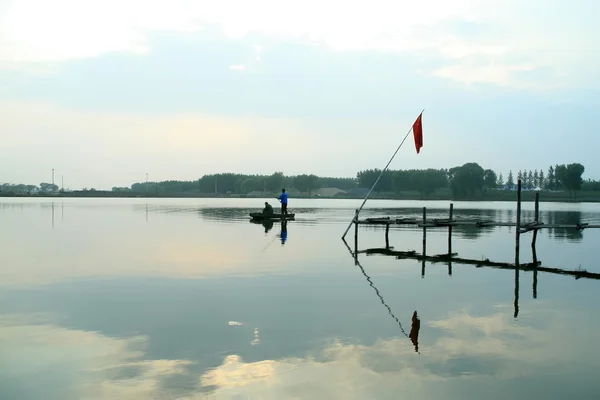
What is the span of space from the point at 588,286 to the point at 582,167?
182m

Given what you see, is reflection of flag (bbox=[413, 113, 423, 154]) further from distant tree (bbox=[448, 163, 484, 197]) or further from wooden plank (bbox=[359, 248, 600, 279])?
distant tree (bbox=[448, 163, 484, 197])

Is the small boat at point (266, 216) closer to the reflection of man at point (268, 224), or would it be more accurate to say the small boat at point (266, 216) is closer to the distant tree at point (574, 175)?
the reflection of man at point (268, 224)

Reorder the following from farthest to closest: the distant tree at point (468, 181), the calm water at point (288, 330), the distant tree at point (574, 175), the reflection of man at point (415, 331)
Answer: the distant tree at point (468, 181) < the distant tree at point (574, 175) < the reflection of man at point (415, 331) < the calm water at point (288, 330)

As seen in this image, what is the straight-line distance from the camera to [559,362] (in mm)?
10086

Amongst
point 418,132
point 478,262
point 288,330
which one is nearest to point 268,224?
point 418,132

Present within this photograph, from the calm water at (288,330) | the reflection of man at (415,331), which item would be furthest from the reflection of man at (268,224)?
the reflection of man at (415,331)

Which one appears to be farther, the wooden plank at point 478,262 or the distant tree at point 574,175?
the distant tree at point 574,175

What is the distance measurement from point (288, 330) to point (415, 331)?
2764 millimetres

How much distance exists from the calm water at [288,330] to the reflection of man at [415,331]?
58 mm

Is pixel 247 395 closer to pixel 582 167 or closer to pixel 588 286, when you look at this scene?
pixel 588 286

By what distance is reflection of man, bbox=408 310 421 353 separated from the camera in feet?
36.3

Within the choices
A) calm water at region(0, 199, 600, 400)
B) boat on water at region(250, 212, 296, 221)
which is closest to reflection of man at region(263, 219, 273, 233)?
boat on water at region(250, 212, 296, 221)

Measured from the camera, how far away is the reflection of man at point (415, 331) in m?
11.1

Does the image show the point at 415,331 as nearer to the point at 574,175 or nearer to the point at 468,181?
the point at 468,181
